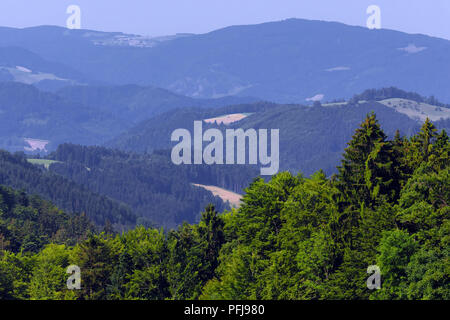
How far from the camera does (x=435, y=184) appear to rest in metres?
75.1

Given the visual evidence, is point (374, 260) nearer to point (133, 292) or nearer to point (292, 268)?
point (292, 268)

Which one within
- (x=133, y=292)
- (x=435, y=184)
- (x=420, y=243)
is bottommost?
(x=133, y=292)

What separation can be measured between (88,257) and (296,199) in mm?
26730

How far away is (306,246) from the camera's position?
82.2 metres

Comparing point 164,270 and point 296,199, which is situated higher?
point 296,199

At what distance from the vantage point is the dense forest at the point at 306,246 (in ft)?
241

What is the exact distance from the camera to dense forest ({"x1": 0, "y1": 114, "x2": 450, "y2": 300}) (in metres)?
73.4
